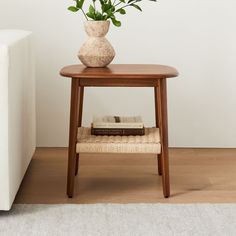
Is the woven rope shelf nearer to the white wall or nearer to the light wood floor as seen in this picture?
the light wood floor

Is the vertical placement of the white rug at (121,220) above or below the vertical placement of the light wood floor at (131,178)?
below

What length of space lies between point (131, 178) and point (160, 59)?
803 mm

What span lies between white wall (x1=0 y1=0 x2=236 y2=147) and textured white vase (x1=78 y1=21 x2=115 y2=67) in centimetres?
70

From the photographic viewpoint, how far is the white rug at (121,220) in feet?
6.87

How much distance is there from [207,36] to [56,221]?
1557mm

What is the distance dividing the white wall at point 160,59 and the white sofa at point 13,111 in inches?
20.2

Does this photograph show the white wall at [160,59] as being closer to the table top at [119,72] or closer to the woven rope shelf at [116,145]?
the table top at [119,72]

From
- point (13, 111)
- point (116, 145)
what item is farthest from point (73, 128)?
point (13, 111)

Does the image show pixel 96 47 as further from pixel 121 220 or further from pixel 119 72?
pixel 121 220

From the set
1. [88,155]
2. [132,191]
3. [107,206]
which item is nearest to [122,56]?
[88,155]

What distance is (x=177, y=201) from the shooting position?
8.09 feet

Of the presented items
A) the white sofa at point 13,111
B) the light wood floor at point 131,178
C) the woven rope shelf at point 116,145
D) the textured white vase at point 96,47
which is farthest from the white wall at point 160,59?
the woven rope shelf at point 116,145

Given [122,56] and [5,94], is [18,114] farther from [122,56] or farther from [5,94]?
[122,56]

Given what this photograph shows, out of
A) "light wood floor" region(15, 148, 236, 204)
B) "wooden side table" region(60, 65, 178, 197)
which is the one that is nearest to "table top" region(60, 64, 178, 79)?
"wooden side table" region(60, 65, 178, 197)
